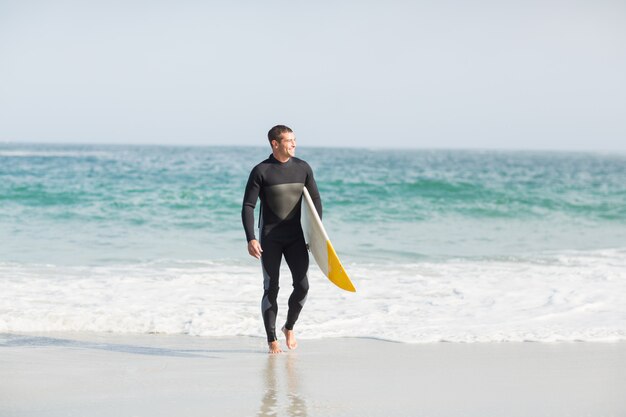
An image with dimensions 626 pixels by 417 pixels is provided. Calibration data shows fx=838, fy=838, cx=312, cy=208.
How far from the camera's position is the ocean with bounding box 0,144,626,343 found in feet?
22.7

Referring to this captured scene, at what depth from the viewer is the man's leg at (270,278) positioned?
18.7 feet

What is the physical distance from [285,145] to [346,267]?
5.35 metres

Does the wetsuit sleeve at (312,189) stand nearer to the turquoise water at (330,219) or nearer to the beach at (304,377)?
the beach at (304,377)

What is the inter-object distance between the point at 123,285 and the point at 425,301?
3.20 m

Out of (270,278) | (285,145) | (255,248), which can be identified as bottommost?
(270,278)

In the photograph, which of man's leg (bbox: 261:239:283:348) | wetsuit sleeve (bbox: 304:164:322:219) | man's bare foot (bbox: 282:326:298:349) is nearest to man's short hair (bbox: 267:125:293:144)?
wetsuit sleeve (bbox: 304:164:322:219)

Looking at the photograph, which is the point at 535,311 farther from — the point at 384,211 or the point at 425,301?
the point at 384,211

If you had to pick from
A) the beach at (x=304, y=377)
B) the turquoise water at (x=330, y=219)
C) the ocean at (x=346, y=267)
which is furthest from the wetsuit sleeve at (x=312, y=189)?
the turquoise water at (x=330, y=219)

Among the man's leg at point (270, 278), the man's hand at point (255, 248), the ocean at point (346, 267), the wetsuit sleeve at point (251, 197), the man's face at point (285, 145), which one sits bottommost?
the ocean at point (346, 267)

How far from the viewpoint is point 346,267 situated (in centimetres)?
1075

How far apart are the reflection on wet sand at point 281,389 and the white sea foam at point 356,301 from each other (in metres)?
1.02

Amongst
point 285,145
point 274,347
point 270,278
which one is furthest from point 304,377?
point 285,145

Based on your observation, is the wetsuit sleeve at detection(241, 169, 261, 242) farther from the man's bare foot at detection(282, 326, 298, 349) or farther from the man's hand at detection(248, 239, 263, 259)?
the man's bare foot at detection(282, 326, 298, 349)

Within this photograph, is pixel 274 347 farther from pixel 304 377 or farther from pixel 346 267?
pixel 346 267
